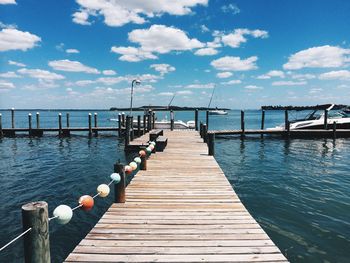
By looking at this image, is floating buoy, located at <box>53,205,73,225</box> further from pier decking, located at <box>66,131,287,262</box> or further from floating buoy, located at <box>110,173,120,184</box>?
floating buoy, located at <box>110,173,120,184</box>

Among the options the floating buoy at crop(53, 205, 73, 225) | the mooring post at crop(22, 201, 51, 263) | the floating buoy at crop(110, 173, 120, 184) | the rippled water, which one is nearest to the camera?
the mooring post at crop(22, 201, 51, 263)

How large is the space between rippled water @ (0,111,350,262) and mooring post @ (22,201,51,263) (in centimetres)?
354

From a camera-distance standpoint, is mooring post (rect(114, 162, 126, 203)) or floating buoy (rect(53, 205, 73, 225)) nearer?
floating buoy (rect(53, 205, 73, 225))

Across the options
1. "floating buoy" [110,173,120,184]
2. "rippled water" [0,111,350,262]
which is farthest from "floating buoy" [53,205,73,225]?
"rippled water" [0,111,350,262]

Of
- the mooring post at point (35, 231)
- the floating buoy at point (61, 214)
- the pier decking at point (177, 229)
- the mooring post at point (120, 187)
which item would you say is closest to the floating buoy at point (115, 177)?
the mooring post at point (120, 187)

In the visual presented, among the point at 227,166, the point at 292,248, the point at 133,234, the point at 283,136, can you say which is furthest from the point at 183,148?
the point at 283,136

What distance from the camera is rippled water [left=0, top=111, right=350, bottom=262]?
7000mm

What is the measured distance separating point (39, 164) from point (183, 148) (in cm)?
820

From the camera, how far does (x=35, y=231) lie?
314 centimetres

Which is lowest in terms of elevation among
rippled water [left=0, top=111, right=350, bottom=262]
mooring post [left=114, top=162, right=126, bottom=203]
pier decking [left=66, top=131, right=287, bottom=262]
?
rippled water [left=0, top=111, right=350, bottom=262]

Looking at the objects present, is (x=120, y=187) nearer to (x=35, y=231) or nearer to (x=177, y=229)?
(x=177, y=229)

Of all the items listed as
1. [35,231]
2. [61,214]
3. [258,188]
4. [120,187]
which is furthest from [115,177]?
[258,188]

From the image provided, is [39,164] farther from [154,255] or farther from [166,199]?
[154,255]

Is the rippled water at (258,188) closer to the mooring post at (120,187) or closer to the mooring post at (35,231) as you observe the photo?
the mooring post at (120,187)
